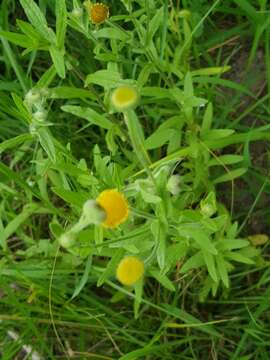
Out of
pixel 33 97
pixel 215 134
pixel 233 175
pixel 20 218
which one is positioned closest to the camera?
pixel 33 97

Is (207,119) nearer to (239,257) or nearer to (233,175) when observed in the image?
(233,175)

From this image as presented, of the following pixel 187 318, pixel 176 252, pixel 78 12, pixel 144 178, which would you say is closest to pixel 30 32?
pixel 78 12

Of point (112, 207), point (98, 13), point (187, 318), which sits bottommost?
point (187, 318)

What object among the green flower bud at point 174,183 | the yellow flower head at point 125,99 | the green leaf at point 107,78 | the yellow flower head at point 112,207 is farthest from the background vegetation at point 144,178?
the yellow flower head at point 125,99

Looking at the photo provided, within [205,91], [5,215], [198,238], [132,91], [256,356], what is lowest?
[256,356]

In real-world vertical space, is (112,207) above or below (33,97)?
below

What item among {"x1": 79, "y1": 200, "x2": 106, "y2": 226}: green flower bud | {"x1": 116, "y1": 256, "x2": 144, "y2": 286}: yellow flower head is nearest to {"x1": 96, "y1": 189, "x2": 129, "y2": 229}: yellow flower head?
{"x1": 79, "y1": 200, "x2": 106, "y2": 226}: green flower bud

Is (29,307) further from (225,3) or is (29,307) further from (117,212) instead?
(225,3)

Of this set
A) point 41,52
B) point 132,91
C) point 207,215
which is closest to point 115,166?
point 207,215

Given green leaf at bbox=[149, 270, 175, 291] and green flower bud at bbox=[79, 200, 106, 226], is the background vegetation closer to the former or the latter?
green leaf at bbox=[149, 270, 175, 291]
